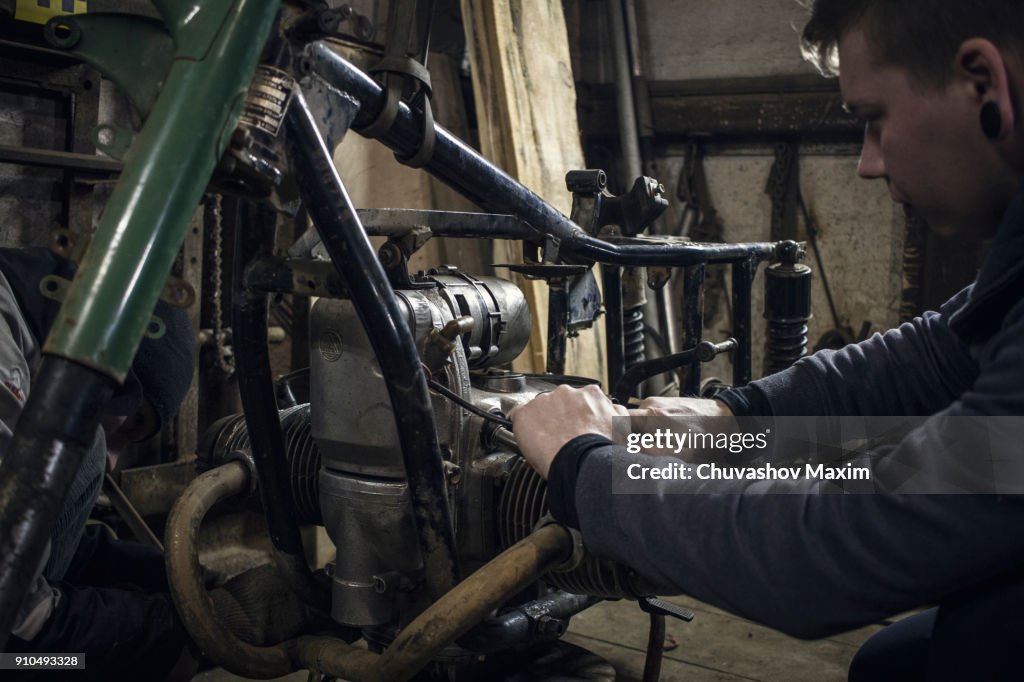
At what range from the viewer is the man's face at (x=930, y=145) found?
910 mm

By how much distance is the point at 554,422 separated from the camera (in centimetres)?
110

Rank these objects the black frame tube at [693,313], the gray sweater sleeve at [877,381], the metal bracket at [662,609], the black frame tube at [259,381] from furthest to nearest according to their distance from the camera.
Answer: the black frame tube at [693,313], the metal bracket at [662,609], the gray sweater sleeve at [877,381], the black frame tube at [259,381]

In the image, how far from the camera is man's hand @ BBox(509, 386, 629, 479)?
107 cm

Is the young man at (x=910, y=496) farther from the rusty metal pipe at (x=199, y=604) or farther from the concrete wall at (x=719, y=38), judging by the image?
the concrete wall at (x=719, y=38)

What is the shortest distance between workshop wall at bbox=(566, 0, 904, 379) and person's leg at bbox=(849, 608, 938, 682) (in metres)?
2.87

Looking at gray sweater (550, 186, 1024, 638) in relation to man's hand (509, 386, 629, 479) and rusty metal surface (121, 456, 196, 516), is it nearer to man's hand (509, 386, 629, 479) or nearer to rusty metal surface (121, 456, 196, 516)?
man's hand (509, 386, 629, 479)

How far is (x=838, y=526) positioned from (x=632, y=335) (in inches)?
51.5

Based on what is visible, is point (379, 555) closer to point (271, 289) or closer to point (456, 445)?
point (456, 445)

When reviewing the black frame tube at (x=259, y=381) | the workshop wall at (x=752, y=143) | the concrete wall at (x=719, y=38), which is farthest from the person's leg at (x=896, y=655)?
the concrete wall at (x=719, y=38)

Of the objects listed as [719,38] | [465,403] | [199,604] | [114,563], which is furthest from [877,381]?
[719,38]

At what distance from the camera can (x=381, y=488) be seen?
1.30 m

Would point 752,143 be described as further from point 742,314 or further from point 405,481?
point 405,481

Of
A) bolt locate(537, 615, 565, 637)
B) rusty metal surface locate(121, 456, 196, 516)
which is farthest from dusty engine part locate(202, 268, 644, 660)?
rusty metal surface locate(121, 456, 196, 516)

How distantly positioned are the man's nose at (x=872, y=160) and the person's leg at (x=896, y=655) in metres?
0.61
